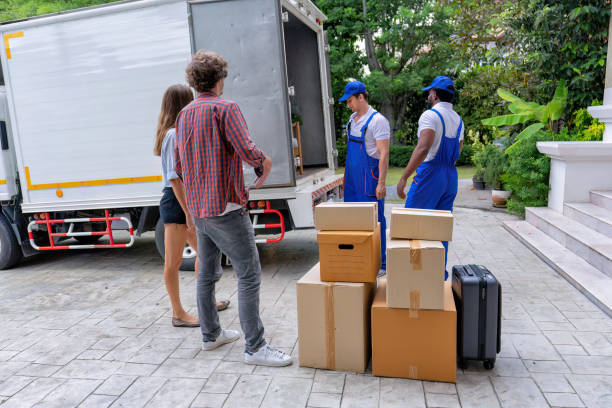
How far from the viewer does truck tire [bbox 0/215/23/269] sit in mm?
5797

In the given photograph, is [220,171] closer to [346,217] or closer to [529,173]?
[346,217]

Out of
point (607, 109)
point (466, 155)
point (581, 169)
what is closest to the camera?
point (581, 169)

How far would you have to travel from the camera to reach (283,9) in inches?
188

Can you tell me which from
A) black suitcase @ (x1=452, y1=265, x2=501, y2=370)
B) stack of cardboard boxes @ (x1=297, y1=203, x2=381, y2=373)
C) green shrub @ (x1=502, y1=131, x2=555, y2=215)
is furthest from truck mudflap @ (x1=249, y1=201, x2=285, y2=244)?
green shrub @ (x1=502, y1=131, x2=555, y2=215)

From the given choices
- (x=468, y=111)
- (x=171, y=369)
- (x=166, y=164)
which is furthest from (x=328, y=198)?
(x=468, y=111)

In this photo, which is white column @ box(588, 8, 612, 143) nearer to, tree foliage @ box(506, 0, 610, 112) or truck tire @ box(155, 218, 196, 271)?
tree foliage @ box(506, 0, 610, 112)

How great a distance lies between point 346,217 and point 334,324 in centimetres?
68

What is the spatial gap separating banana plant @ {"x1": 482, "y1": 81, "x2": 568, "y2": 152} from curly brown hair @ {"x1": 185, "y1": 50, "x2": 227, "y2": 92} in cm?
717

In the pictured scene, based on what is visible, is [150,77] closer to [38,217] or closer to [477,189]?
[38,217]

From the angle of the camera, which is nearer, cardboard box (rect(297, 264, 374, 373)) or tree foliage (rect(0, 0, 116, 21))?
cardboard box (rect(297, 264, 374, 373))

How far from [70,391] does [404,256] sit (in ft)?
7.37

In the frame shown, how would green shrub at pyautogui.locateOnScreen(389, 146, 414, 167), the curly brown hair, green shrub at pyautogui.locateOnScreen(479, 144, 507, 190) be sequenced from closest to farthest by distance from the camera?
the curly brown hair < green shrub at pyautogui.locateOnScreen(479, 144, 507, 190) < green shrub at pyautogui.locateOnScreen(389, 146, 414, 167)

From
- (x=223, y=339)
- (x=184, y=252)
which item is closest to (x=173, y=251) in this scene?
(x=223, y=339)

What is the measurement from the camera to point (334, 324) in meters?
2.91
